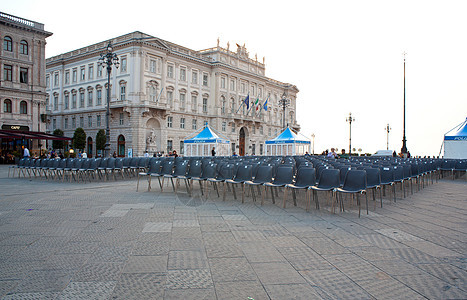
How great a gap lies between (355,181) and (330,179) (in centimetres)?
60

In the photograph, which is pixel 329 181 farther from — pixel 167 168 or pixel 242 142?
pixel 242 142

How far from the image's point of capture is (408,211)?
8.54 m

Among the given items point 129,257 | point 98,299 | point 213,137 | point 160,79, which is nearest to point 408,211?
point 129,257

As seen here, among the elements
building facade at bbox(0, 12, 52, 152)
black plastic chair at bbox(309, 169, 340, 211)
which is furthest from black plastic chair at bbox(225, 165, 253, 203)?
building facade at bbox(0, 12, 52, 152)

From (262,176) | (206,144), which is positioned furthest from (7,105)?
(262,176)

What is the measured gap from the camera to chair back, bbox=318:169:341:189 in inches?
334

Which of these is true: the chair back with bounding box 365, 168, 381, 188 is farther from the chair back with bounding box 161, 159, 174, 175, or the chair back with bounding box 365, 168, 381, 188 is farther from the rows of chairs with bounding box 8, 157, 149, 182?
the rows of chairs with bounding box 8, 157, 149, 182

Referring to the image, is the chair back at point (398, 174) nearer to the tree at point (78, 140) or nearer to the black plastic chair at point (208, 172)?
the black plastic chair at point (208, 172)

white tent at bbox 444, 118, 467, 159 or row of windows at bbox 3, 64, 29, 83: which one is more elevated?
row of windows at bbox 3, 64, 29, 83

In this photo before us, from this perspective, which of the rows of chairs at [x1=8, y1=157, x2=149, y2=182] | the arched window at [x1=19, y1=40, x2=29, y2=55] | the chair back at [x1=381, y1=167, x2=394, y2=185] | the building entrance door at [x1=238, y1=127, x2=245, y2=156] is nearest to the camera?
the chair back at [x1=381, y1=167, x2=394, y2=185]

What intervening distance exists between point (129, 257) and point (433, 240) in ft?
16.1

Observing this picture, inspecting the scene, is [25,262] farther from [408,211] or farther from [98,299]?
[408,211]

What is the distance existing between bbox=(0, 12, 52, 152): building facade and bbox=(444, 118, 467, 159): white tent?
4008 cm

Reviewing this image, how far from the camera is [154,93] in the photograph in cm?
4522
